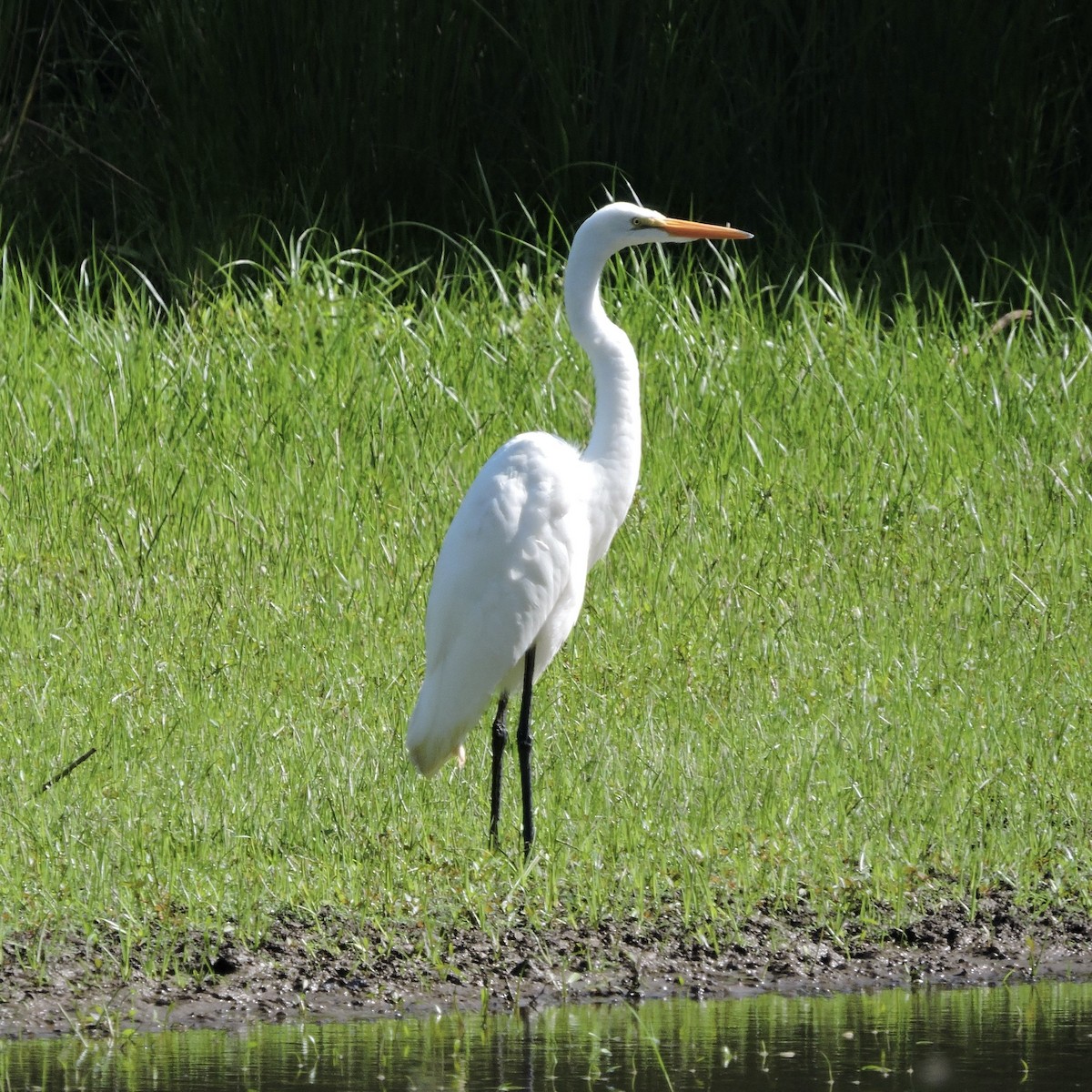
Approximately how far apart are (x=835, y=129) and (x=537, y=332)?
2.57 meters

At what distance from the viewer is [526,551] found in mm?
4328

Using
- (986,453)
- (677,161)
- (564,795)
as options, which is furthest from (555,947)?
(677,161)

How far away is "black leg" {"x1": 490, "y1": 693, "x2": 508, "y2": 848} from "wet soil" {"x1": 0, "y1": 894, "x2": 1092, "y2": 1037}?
0.54 metres

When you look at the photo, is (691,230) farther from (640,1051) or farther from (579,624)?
(640,1051)

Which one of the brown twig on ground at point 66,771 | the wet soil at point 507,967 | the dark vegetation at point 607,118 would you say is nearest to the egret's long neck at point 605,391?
the wet soil at point 507,967

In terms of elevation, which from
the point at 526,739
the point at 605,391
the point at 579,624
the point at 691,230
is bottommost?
the point at 579,624

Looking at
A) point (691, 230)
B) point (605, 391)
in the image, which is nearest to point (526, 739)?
point (605, 391)

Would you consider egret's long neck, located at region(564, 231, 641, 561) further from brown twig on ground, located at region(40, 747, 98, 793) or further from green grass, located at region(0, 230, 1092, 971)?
brown twig on ground, located at region(40, 747, 98, 793)

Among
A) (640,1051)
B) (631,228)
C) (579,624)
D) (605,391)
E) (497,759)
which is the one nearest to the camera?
(640,1051)

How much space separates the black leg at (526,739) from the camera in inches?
165

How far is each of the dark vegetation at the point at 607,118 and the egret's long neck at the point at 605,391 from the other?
476 cm

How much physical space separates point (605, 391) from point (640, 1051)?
6.12 feet

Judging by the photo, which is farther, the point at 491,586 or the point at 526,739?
the point at 526,739

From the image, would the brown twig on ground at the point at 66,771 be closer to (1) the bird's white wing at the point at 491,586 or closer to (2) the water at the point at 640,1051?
(1) the bird's white wing at the point at 491,586
